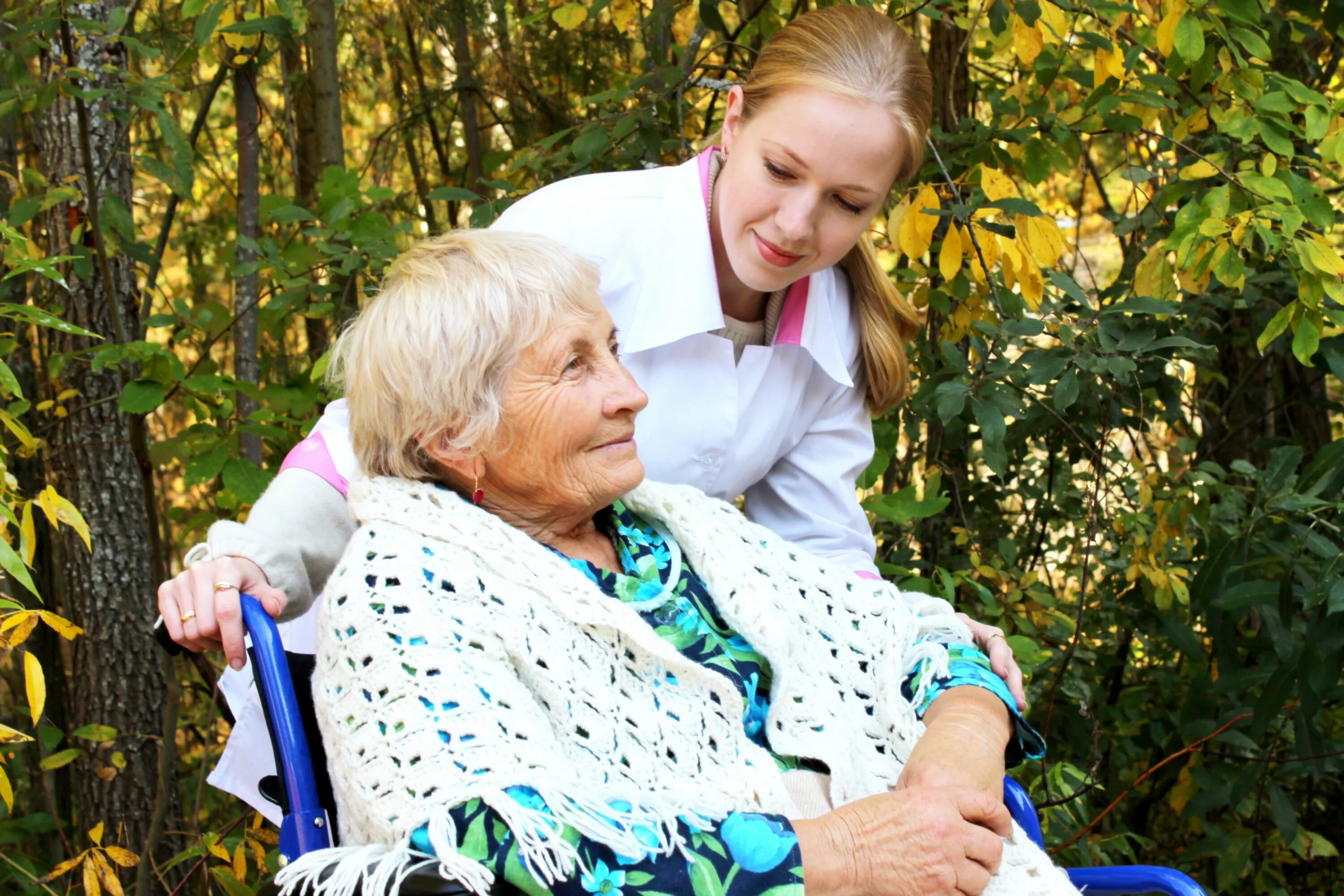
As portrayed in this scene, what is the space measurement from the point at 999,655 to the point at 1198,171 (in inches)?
47.0

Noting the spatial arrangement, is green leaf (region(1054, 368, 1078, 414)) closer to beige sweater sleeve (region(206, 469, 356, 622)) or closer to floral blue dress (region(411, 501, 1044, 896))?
floral blue dress (region(411, 501, 1044, 896))

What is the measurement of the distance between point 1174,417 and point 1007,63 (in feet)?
4.19

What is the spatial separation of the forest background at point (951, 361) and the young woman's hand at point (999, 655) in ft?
1.55

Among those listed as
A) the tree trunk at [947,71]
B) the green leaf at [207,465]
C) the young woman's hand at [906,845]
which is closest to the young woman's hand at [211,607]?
the young woman's hand at [906,845]

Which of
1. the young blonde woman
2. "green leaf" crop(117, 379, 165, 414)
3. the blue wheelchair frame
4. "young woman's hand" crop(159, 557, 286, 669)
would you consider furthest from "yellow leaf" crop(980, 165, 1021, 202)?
"green leaf" crop(117, 379, 165, 414)

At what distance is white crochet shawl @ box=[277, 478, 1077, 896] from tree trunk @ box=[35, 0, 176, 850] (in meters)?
1.38

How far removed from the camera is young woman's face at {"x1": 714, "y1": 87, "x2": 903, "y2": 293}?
72.9 inches

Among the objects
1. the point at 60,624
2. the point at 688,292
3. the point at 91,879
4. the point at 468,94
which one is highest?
the point at 468,94

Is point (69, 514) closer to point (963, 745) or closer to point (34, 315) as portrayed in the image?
point (34, 315)

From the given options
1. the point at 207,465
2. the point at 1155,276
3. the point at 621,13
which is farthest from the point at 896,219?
the point at 207,465

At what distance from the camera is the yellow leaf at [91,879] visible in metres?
2.18

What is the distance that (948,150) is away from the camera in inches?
117

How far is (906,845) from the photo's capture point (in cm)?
146

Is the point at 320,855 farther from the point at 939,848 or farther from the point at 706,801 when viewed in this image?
the point at 939,848
